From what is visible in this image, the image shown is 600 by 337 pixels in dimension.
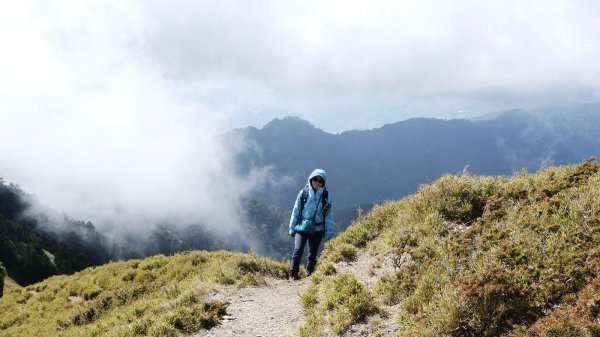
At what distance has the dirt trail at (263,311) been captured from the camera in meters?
9.63

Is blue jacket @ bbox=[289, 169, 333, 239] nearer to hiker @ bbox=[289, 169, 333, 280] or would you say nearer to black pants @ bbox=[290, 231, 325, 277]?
hiker @ bbox=[289, 169, 333, 280]

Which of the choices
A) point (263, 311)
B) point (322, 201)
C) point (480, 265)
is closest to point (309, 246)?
point (322, 201)

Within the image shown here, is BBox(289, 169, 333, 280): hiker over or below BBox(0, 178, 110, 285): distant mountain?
below

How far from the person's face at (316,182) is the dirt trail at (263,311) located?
119 inches

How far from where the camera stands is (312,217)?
1325 cm

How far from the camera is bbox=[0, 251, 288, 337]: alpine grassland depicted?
10656 mm

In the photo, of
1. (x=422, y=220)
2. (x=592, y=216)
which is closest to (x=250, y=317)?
(x=422, y=220)

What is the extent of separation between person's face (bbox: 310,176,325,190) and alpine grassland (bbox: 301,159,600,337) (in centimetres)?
200

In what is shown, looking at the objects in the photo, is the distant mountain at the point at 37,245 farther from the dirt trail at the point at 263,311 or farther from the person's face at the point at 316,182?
the person's face at the point at 316,182

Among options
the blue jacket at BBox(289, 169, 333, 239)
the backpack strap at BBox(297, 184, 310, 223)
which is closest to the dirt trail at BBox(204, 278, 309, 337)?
the blue jacket at BBox(289, 169, 333, 239)

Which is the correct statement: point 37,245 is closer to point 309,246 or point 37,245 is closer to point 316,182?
point 309,246

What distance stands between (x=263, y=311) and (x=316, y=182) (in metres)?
4.32

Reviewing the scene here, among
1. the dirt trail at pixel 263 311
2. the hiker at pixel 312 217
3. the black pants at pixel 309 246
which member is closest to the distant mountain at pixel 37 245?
the dirt trail at pixel 263 311

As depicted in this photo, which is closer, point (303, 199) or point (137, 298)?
point (303, 199)
